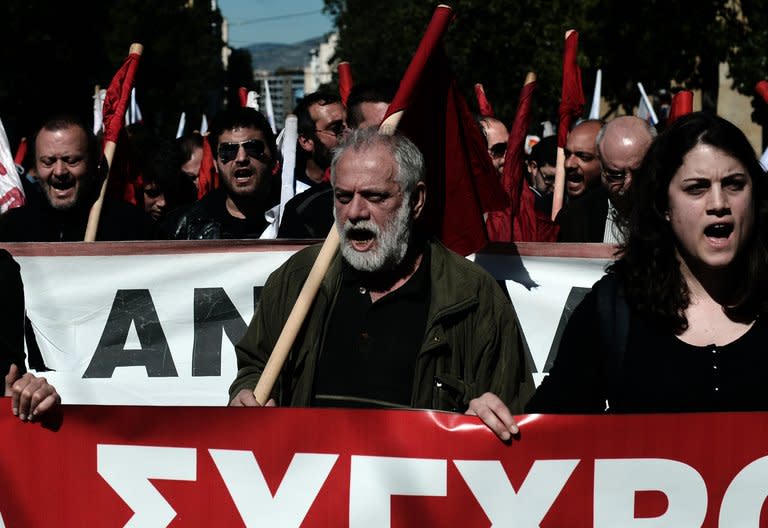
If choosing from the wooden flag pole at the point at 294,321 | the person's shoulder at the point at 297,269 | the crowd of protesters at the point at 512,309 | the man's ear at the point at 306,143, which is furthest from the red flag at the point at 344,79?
the wooden flag pole at the point at 294,321

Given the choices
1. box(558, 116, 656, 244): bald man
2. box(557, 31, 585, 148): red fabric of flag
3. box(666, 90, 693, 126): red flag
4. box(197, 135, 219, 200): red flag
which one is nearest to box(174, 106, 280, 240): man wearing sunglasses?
box(558, 116, 656, 244): bald man

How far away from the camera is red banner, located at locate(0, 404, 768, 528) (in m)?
3.32

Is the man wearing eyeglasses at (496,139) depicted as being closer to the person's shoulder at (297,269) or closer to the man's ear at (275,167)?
the man's ear at (275,167)

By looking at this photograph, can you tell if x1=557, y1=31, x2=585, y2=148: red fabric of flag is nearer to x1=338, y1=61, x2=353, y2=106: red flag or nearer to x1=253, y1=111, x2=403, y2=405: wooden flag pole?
x1=338, y1=61, x2=353, y2=106: red flag

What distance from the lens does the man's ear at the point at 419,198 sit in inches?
160

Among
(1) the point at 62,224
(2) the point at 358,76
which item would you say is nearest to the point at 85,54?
(1) the point at 62,224

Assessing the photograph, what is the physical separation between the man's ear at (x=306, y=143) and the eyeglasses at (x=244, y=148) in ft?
3.26

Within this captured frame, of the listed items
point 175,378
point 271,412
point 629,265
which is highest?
point 629,265

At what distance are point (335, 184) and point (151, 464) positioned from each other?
1.01 metres

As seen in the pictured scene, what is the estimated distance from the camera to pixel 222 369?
530 cm

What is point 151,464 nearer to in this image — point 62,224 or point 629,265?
point 629,265

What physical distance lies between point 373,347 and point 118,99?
10.2 feet

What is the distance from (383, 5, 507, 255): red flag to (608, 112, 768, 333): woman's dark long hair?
1152mm

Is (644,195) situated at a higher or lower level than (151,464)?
higher
